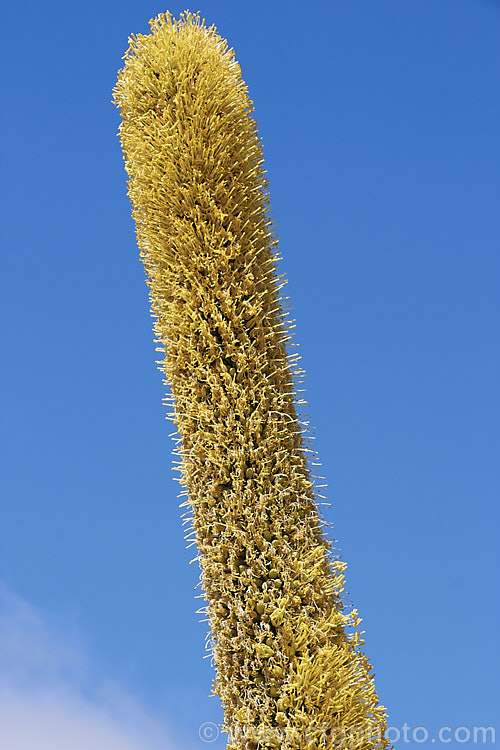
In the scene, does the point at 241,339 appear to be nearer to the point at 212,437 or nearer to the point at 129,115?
the point at 212,437

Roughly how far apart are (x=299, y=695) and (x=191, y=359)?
8.13 ft

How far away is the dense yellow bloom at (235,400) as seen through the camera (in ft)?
14.9

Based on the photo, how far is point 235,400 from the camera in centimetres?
506


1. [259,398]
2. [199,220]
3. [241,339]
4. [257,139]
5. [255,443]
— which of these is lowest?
[255,443]

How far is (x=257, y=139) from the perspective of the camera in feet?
19.9

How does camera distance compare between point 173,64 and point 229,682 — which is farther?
point 173,64

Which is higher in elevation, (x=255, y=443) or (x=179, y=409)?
(x=179, y=409)

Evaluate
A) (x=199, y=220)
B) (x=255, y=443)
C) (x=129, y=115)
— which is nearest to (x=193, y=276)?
(x=199, y=220)

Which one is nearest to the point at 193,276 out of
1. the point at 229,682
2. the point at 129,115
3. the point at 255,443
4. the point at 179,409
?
the point at 179,409

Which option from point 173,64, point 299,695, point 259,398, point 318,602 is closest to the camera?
point 299,695

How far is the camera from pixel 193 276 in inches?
214

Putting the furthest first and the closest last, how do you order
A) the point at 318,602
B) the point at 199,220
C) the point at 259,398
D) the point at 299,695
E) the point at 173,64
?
the point at 173,64
the point at 199,220
the point at 259,398
the point at 318,602
the point at 299,695

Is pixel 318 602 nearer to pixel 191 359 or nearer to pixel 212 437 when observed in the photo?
pixel 212 437

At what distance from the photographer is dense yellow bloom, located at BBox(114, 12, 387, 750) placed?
455cm
